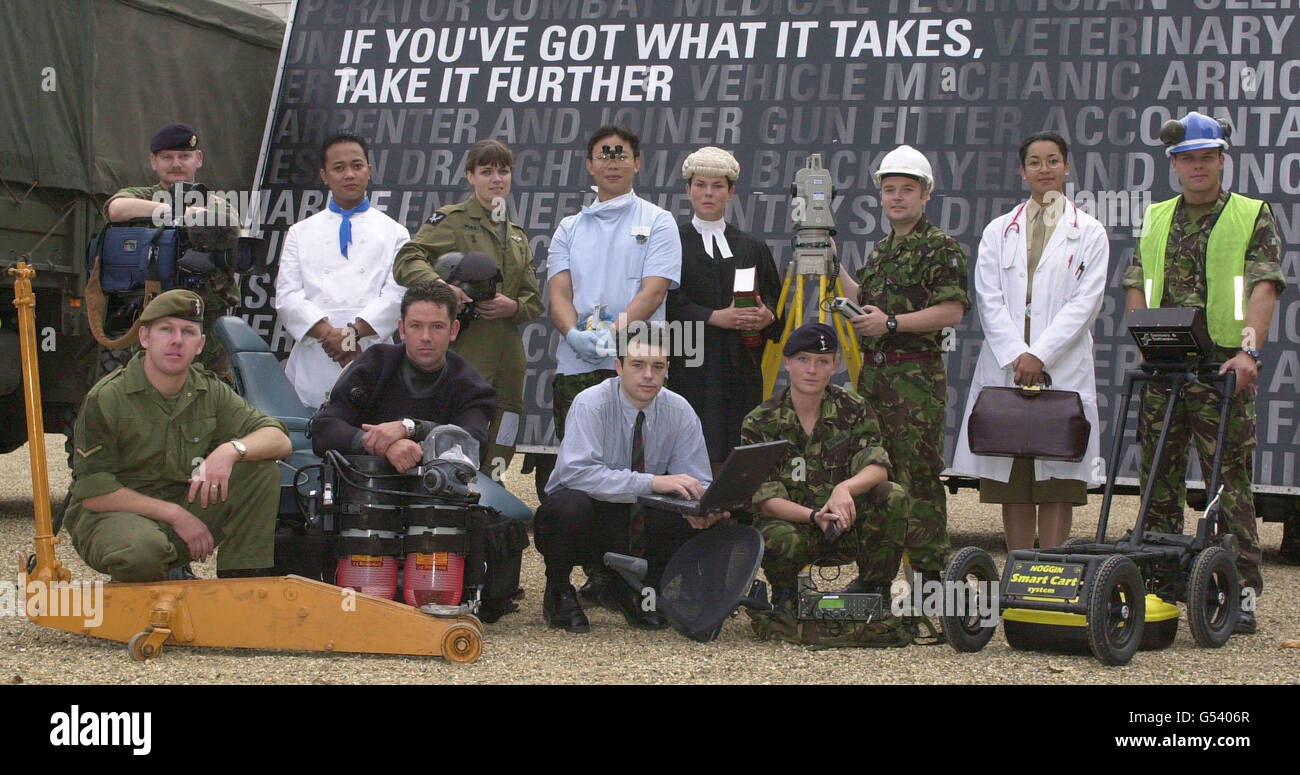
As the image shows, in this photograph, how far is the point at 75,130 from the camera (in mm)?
8297

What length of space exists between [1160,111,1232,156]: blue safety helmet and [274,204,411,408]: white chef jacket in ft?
10.3

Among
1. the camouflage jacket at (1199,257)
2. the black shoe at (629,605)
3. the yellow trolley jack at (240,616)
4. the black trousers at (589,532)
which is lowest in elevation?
the black shoe at (629,605)

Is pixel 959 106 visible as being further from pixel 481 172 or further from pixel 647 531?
pixel 647 531

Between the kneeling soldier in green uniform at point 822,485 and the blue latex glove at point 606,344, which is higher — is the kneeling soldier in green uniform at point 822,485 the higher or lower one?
the lower one

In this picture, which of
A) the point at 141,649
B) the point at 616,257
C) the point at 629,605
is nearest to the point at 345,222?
the point at 616,257

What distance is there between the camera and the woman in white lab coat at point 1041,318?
5.80m

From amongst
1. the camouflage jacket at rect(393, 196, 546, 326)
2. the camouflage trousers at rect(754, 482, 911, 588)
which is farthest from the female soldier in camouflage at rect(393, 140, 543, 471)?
the camouflage trousers at rect(754, 482, 911, 588)

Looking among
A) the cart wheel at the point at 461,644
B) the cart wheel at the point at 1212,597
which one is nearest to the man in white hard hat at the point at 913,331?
the cart wheel at the point at 1212,597

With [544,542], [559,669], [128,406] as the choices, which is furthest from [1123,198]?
[128,406]

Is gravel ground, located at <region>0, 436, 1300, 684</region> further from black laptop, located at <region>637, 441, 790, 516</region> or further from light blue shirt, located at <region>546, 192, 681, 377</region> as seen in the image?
light blue shirt, located at <region>546, 192, 681, 377</region>

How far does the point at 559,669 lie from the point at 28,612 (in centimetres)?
170

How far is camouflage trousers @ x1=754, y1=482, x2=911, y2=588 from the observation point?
5.19 m

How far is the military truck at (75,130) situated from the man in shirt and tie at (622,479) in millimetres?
3352

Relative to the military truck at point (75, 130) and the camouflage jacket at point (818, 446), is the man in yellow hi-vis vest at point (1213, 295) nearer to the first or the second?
the camouflage jacket at point (818, 446)
